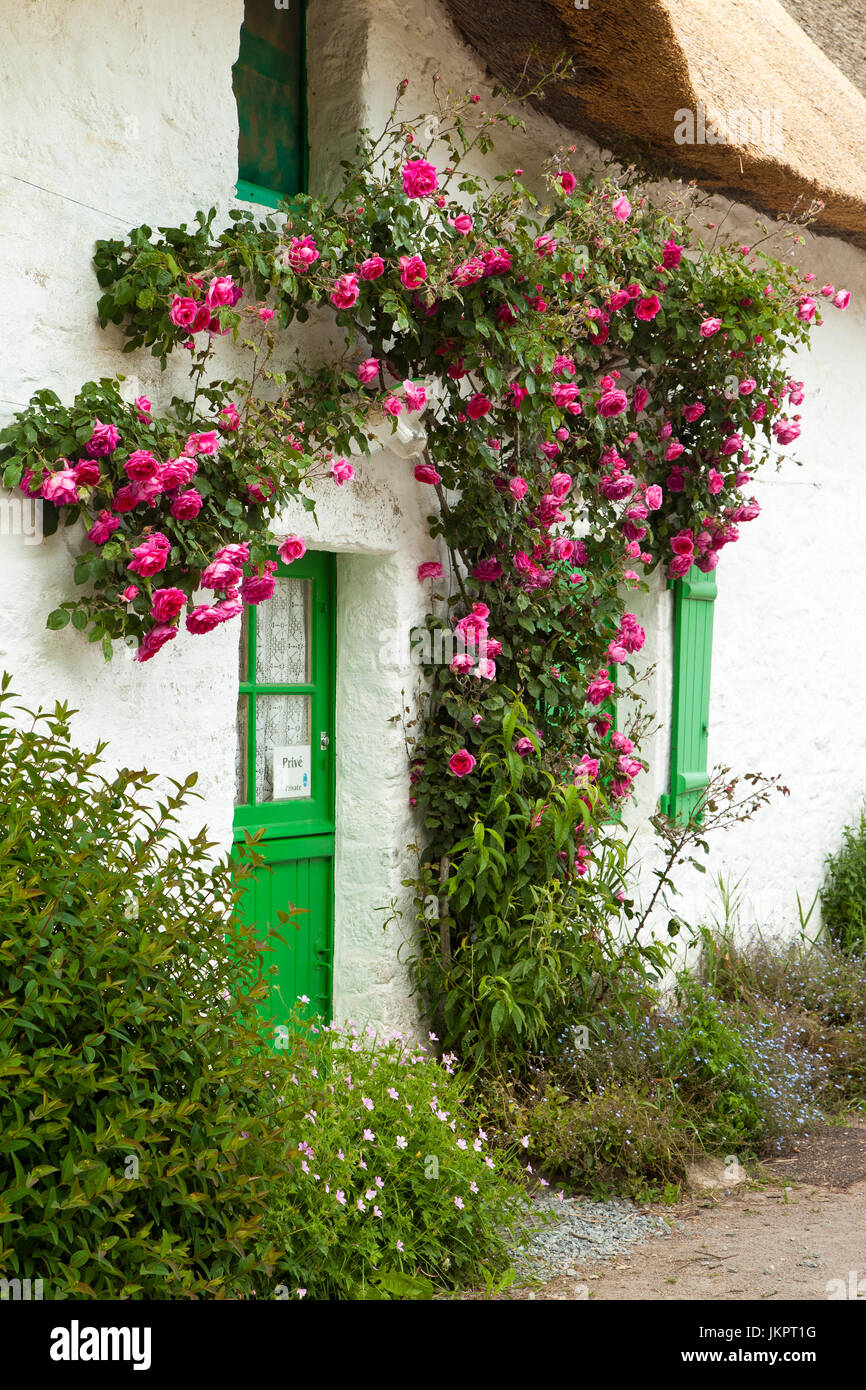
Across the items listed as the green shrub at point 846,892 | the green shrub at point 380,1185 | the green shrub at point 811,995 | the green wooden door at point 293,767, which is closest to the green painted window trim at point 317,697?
the green wooden door at point 293,767

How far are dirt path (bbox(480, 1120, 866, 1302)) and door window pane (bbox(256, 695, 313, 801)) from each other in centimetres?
170

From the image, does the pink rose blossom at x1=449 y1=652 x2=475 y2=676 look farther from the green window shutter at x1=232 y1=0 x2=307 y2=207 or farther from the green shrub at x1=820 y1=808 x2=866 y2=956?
the green shrub at x1=820 y1=808 x2=866 y2=956

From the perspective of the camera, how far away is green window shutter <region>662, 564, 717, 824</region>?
576 centimetres

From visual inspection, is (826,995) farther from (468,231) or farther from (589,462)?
(468,231)

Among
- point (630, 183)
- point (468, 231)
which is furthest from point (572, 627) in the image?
point (630, 183)

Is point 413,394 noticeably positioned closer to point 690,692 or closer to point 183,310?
point 183,310

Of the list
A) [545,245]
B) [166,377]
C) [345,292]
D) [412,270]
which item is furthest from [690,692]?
[166,377]

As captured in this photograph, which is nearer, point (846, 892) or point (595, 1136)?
point (595, 1136)

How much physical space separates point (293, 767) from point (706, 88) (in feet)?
9.85

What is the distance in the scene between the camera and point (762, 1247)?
12.5 feet

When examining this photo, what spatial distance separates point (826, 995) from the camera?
584 cm

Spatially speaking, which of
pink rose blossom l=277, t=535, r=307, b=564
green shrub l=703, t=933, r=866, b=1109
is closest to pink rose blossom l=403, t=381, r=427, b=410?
pink rose blossom l=277, t=535, r=307, b=564

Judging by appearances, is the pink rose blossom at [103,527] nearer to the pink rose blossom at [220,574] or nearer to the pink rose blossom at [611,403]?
the pink rose blossom at [220,574]
